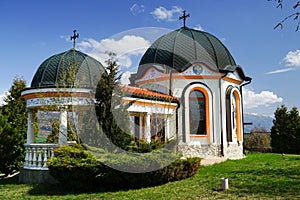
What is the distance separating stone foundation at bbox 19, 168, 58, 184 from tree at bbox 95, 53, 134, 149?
3.00m

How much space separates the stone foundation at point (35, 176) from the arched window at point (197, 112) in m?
7.32

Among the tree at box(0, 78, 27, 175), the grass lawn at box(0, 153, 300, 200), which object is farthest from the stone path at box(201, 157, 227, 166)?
the tree at box(0, 78, 27, 175)

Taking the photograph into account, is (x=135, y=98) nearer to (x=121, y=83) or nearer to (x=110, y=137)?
(x=121, y=83)

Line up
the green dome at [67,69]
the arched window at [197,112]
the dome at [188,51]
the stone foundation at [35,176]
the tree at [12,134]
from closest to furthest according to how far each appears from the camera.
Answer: the stone foundation at [35,176], the green dome at [67,69], the tree at [12,134], the arched window at [197,112], the dome at [188,51]

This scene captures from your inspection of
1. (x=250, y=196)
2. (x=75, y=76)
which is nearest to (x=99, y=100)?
(x=75, y=76)

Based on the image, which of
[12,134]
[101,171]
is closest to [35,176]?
[12,134]

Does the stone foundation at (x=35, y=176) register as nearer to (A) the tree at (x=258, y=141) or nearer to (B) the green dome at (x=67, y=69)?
(B) the green dome at (x=67, y=69)

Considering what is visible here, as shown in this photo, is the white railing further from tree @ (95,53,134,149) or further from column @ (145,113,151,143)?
column @ (145,113,151,143)

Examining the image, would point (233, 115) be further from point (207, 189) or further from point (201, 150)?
point (207, 189)

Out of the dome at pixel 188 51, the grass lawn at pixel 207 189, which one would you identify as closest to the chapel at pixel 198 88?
the dome at pixel 188 51

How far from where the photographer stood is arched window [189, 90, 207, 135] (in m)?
15.3

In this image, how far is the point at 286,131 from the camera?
25.7m

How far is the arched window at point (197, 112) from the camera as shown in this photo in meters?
15.3

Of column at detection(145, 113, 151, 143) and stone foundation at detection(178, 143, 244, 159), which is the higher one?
column at detection(145, 113, 151, 143)
